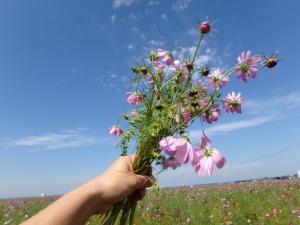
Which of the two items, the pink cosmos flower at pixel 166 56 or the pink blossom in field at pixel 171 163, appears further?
the pink cosmos flower at pixel 166 56

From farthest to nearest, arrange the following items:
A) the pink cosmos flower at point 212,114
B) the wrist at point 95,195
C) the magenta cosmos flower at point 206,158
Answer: the pink cosmos flower at point 212,114 < the magenta cosmos flower at point 206,158 < the wrist at point 95,195

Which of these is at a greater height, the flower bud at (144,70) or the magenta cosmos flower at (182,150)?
the flower bud at (144,70)

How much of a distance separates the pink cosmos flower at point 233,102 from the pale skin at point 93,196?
66 centimetres

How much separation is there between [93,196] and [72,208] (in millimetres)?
121

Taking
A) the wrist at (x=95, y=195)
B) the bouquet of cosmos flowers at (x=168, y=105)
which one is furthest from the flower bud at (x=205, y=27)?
the wrist at (x=95, y=195)

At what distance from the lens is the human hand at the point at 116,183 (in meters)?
1.72

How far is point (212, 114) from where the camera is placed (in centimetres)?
229

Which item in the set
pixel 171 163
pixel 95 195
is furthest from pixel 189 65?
pixel 95 195

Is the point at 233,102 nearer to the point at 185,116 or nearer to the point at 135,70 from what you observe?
the point at 185,116

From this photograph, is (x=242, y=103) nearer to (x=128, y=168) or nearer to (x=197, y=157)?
(x=197, y=157)

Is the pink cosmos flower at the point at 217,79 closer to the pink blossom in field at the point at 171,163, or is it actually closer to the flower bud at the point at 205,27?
the flower bud at the point at 205,27

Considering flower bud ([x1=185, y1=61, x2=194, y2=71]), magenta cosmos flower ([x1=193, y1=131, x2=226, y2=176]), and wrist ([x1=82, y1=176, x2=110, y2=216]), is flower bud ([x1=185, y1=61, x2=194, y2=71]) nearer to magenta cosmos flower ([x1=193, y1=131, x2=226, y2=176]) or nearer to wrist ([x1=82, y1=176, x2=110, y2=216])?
magenta cosmos flower ([x1=193, y1=131, x2=226, y2=176])

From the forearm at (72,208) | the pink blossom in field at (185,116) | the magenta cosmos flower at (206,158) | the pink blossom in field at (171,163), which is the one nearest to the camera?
the forearm at (72,208)

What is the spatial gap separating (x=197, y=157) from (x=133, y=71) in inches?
35.2
